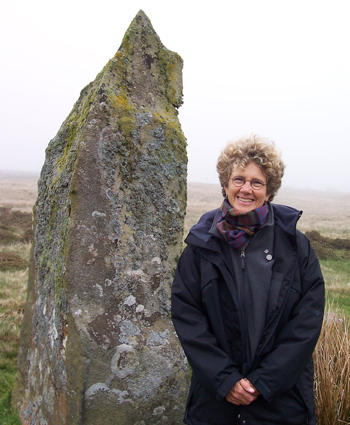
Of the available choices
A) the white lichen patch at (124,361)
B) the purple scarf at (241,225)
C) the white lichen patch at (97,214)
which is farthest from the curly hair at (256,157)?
the white lichen patch at (124,361)

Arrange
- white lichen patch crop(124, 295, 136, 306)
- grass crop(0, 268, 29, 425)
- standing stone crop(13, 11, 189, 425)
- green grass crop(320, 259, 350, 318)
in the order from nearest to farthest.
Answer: standing stone crop(13, 11, 189, 425) → white lichen patch crop(124, 295, 136, 306) → grass crop(0, 268, 29, 425) → green grass crop(320, 259, 350, 318)

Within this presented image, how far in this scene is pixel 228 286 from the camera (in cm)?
236

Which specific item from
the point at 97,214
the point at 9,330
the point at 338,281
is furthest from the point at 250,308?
the point at 338,281

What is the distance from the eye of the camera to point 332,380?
11.3 feet

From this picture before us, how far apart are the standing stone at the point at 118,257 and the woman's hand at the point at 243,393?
1.12 metres

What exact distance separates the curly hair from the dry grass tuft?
210 centimetres

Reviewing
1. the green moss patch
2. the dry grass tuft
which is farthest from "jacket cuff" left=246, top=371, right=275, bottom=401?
the green moss patch

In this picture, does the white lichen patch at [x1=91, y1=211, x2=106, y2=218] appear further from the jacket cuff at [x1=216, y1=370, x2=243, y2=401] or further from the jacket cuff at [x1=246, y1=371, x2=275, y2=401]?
the jacket cuff at [x1=246, y1=371, x2=275, y2=401]

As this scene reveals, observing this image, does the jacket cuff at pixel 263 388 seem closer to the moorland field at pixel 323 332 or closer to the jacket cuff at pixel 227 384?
the jacket cuff at pixel 227 384

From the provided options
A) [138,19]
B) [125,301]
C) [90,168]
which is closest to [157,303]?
[125,301]

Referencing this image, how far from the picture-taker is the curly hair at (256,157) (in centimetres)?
255

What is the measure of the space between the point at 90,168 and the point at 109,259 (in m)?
0.80

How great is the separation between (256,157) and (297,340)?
122 cm

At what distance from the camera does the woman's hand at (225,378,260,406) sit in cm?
224
